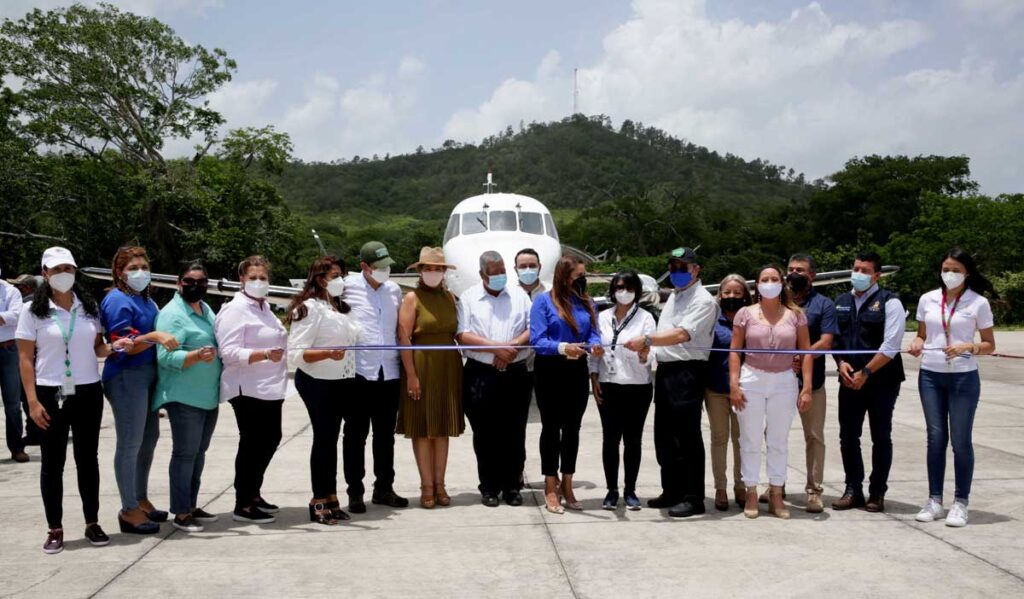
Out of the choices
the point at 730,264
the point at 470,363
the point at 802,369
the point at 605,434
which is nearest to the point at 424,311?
the point at 470,363

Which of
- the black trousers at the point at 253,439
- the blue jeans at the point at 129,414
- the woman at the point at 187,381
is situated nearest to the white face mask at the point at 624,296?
the black trousers at the point at 253,439

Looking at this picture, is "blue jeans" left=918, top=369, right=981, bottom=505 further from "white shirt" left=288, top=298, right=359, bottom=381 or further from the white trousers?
"white shirt" left=288, top=298, right=359, bottom=381

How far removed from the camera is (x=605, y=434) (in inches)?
234

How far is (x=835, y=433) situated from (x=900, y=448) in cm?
111

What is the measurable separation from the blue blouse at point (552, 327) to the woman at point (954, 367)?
216 centimetres

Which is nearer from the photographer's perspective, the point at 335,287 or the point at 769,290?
the point at 769,290

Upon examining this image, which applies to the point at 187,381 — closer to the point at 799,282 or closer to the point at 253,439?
the point at 253,439

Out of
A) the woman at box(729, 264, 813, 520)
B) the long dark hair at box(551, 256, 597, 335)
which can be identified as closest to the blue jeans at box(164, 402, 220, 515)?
the long dark hair at box(551, 256, 597, 335)

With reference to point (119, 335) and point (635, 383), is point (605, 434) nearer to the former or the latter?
point (635, 383)

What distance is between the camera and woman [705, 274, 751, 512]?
589 centimetres

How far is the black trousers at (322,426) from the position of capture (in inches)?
222

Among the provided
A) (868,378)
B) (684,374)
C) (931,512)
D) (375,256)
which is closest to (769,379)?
(684,374)

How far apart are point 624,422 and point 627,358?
0.47m

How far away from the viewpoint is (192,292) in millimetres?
5391
